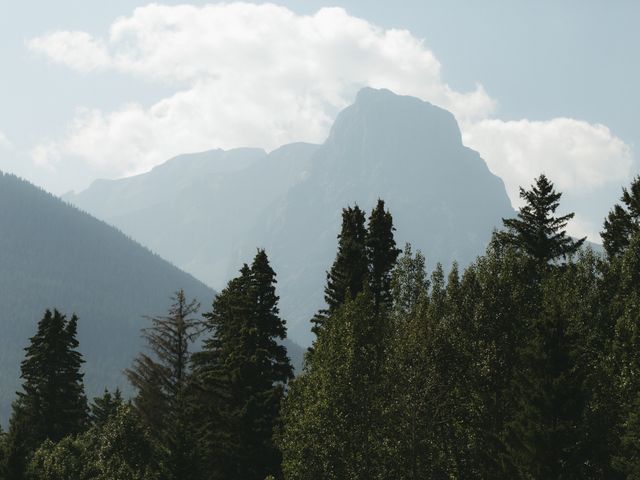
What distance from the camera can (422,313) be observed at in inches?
1468

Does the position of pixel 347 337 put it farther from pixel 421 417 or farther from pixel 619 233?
pixel 619 233

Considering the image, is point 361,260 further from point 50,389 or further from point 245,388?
point 50,389

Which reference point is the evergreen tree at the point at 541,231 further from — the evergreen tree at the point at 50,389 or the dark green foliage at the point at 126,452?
the evergreen tree at the point at 50,389

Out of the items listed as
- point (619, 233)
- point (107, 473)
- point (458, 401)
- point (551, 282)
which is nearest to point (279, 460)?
point (107, 473)

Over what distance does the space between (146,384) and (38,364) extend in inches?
700

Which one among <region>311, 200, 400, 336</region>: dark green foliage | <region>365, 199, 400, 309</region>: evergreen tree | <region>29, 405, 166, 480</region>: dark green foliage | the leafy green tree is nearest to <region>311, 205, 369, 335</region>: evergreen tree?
<region>311, 200, 400, 336</region>: dark green foliage

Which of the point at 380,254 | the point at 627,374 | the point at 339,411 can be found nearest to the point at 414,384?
the point at 339,411

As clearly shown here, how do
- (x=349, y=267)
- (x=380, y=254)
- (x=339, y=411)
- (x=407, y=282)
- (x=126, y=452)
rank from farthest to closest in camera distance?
(x=380, y=254) < (x=349, y=267) < (x=407, y=282) < (x=126, y=452) < (x=339, y=411)

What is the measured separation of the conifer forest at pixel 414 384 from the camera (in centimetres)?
3088

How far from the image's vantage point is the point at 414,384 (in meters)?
34.7

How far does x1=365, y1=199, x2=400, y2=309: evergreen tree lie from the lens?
5312 cm

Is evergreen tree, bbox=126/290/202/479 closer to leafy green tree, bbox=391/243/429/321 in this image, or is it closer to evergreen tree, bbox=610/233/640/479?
leafy green tree, bbox=391/243/429/321

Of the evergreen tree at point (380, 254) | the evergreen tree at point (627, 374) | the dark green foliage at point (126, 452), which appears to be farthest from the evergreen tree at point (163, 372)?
the evergreen tree at point (627, 374)

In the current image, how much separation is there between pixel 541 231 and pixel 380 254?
38.2 feet
